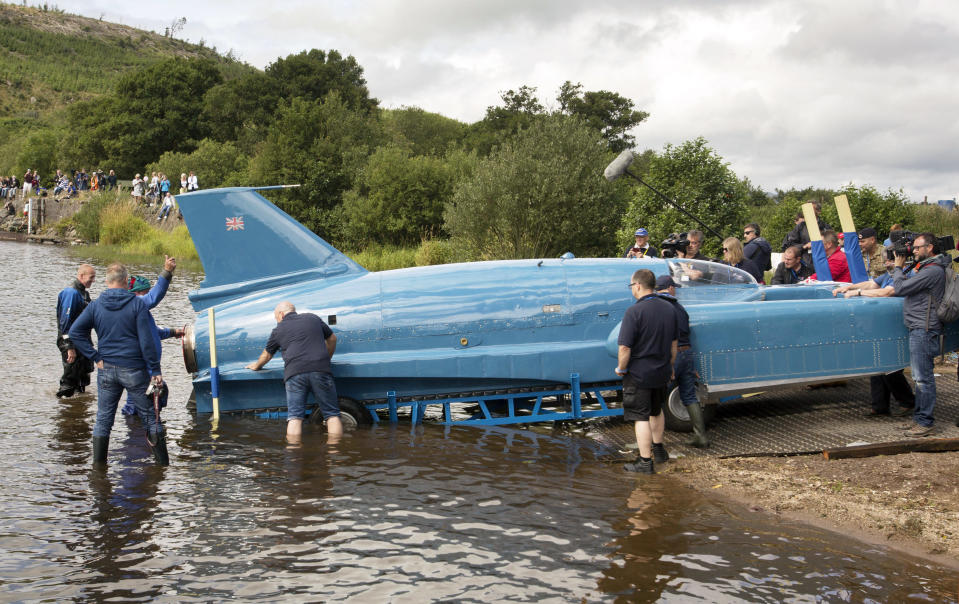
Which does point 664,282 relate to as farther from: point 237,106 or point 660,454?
point 237,106

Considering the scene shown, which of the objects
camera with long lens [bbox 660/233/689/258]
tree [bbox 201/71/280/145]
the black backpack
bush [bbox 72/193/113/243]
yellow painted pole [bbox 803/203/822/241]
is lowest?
the black backpack

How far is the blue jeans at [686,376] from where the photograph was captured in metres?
8.95

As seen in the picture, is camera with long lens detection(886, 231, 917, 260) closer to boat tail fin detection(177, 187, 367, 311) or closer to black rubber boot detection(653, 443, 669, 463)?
black rubber boot detection(653, 443, 669, 463)

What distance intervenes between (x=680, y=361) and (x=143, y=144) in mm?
62426

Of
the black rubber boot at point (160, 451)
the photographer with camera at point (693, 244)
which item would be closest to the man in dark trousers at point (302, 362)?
the black rubber boot at point (160, 451)

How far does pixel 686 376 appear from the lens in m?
9.02

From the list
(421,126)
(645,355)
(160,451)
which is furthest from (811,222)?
(421,126)

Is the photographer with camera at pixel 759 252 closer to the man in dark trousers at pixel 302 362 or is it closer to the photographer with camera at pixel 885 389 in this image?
the photographer with camera at pixel 885 389

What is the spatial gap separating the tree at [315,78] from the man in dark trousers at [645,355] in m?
62.1

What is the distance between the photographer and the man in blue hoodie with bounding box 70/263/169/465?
791 centimetres

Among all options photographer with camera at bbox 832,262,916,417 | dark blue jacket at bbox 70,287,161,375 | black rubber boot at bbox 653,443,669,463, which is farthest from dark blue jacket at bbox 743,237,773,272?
dark blue jacket at bbox 70,287,161,375

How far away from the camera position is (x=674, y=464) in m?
8.35

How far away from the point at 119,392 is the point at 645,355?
18.1 ft

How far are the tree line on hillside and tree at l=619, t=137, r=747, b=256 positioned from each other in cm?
4
